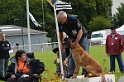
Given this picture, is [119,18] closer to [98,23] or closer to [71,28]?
[98,23]

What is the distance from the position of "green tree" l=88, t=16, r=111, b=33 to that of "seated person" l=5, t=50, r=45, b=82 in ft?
188

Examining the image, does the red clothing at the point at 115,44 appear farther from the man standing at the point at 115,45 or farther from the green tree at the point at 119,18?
the green tree at the point at 119,18

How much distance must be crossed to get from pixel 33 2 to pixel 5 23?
653 centimetres

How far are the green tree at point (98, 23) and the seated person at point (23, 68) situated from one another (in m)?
57.3

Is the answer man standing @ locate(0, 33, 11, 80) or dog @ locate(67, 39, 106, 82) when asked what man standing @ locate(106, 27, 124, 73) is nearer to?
man standing @ locate(0, 33, 11, 80)

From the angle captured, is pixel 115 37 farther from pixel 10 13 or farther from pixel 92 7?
pixel 92 7

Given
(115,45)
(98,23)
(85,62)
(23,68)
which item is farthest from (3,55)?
(98,23)

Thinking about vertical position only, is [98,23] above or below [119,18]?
below

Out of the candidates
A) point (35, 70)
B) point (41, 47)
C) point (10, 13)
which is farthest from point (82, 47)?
point (10, 13)

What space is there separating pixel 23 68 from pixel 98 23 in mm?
58987

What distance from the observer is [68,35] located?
985 centimetres

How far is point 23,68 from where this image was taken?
10.2m

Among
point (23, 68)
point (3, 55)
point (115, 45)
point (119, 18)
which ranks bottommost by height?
point (119, 18)

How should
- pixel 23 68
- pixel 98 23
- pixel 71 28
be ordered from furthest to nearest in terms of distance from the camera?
pixel 98 23, pixel 23 68, pixel 71 28
